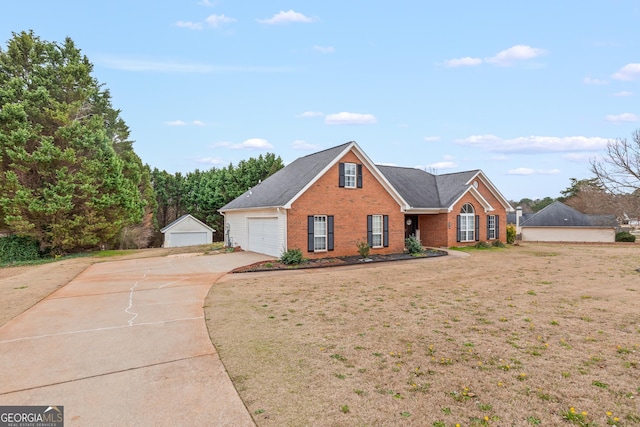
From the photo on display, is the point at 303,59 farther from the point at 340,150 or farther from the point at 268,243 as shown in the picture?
the point at 268,243

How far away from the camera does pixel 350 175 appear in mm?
18109

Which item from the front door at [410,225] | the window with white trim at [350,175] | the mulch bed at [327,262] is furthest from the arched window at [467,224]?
the window with white trim at [350,175]

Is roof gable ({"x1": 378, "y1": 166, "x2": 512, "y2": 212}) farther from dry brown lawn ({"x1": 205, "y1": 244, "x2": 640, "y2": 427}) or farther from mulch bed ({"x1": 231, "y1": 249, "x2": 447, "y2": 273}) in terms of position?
dry brown lawn ({"x1": 205, "y1": 244, "x2": 640, "y2": 427})

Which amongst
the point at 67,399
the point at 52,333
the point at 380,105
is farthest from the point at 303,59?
the point at 67,399

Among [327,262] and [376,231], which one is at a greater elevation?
[376,231]

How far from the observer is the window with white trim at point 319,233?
17188 millimetres

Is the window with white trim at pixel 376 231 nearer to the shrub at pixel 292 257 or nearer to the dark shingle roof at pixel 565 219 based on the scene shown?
the shrub at pixel 292 257

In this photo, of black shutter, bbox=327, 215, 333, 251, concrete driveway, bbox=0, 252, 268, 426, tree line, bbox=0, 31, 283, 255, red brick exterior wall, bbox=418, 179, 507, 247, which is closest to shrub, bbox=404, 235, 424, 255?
A: red brick exterior wall, bbox=418, 179, 507, 247

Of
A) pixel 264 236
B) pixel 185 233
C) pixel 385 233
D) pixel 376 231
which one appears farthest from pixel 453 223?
pixel 185 233

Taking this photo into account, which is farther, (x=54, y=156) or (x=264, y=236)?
(x=54, y=156)

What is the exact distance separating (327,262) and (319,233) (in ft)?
5.93

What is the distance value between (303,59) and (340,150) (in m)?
6.64

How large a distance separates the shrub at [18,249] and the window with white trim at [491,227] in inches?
1229

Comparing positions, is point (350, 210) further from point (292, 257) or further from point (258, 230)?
point (258, 230)
